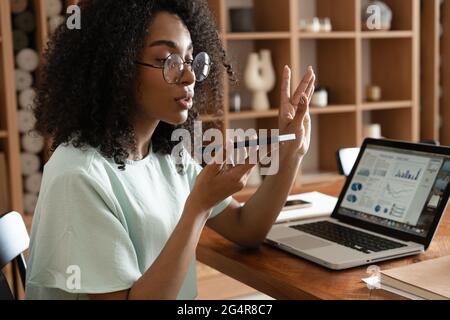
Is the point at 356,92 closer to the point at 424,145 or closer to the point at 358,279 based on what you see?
the point at 424,145

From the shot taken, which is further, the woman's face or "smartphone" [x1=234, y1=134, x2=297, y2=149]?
the woman's face

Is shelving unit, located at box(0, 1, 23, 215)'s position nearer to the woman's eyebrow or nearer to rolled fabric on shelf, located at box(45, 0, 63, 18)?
rolled fabric on shelf, located at box(45, 0, 63, 18)

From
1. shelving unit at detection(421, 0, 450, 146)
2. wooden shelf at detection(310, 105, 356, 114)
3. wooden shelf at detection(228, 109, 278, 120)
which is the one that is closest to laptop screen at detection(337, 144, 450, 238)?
wooden shelf at detection(228, 109, 278, 120)

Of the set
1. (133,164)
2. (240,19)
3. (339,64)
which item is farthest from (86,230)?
(339,64)

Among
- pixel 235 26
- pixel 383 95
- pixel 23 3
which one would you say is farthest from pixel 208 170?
pixel 383 95

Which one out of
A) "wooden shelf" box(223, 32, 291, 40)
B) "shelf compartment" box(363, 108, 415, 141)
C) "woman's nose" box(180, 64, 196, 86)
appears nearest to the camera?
"woman's nose" box(180, 64, 196, 86)

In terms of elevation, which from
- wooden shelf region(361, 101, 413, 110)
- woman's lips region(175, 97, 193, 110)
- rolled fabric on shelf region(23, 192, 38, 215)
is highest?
woman's lips region(175, 97, 193, 110)

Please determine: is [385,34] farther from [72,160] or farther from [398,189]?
[72,160]

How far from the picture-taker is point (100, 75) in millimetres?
1336

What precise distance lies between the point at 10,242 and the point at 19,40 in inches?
69.4

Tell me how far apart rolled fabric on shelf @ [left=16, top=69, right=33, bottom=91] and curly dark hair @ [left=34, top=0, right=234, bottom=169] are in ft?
5.34

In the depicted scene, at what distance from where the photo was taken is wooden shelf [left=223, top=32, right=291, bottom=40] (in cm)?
329

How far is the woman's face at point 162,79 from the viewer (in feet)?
4.35
